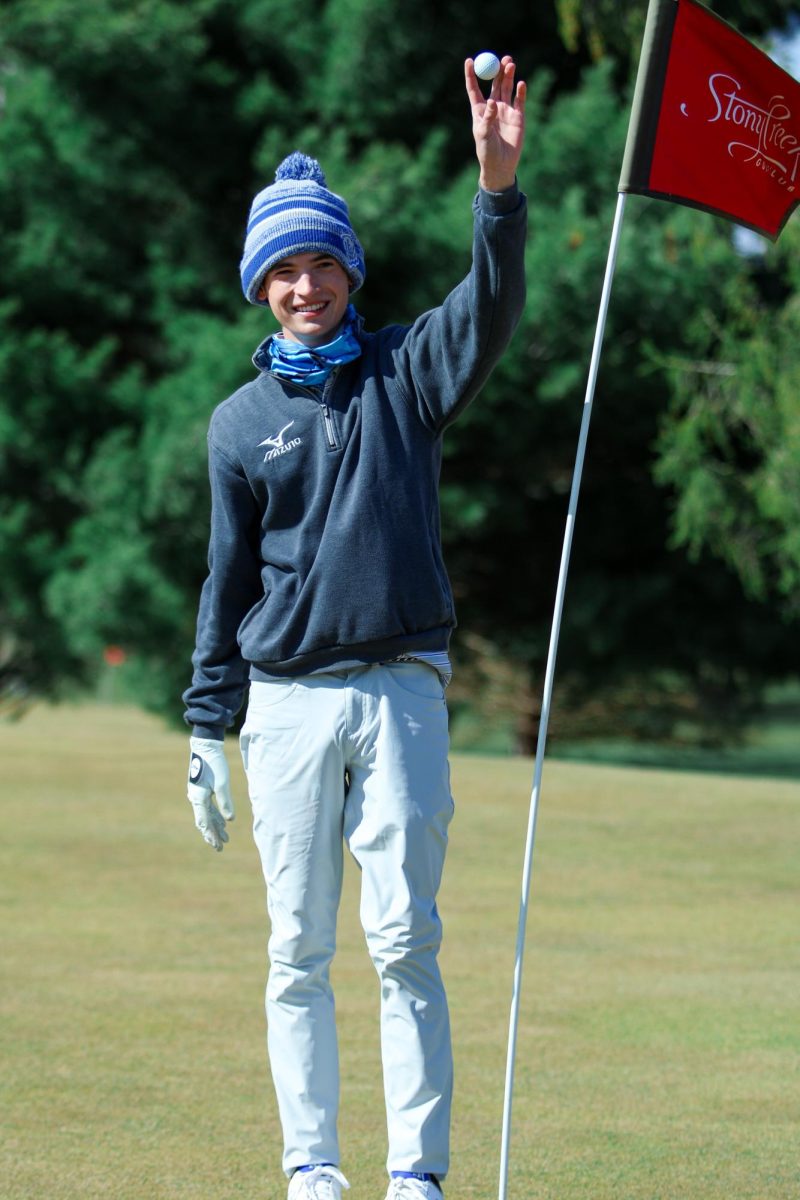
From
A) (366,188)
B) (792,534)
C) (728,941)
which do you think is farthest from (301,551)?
(366,188)

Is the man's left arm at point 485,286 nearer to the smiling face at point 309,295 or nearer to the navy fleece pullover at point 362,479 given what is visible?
the navy fleece pullover at point 362,479

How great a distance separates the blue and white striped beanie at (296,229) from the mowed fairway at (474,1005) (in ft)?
6.76

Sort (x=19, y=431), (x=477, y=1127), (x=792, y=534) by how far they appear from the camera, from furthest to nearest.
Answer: (x=19, y=431) → (x=792, y=534) → (x=477, y=1127)

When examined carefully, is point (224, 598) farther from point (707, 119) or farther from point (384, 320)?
point (384, 320)

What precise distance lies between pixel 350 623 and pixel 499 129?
3.29ft

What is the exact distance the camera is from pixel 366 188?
17594 millimetres

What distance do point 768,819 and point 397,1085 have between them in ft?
25.8

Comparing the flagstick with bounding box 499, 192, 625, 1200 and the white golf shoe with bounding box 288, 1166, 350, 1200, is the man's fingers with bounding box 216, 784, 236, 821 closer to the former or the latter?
the flagstick with bounding box 499, 192, 625, 1200

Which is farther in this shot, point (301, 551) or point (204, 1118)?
point (204, 1118)

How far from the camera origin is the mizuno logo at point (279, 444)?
3.59m

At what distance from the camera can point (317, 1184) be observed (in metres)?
3.48

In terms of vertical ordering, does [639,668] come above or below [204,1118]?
above

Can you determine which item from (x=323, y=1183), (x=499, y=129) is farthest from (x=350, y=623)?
(x=323, y=1183)

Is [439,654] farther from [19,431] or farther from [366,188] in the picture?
[19,431]
